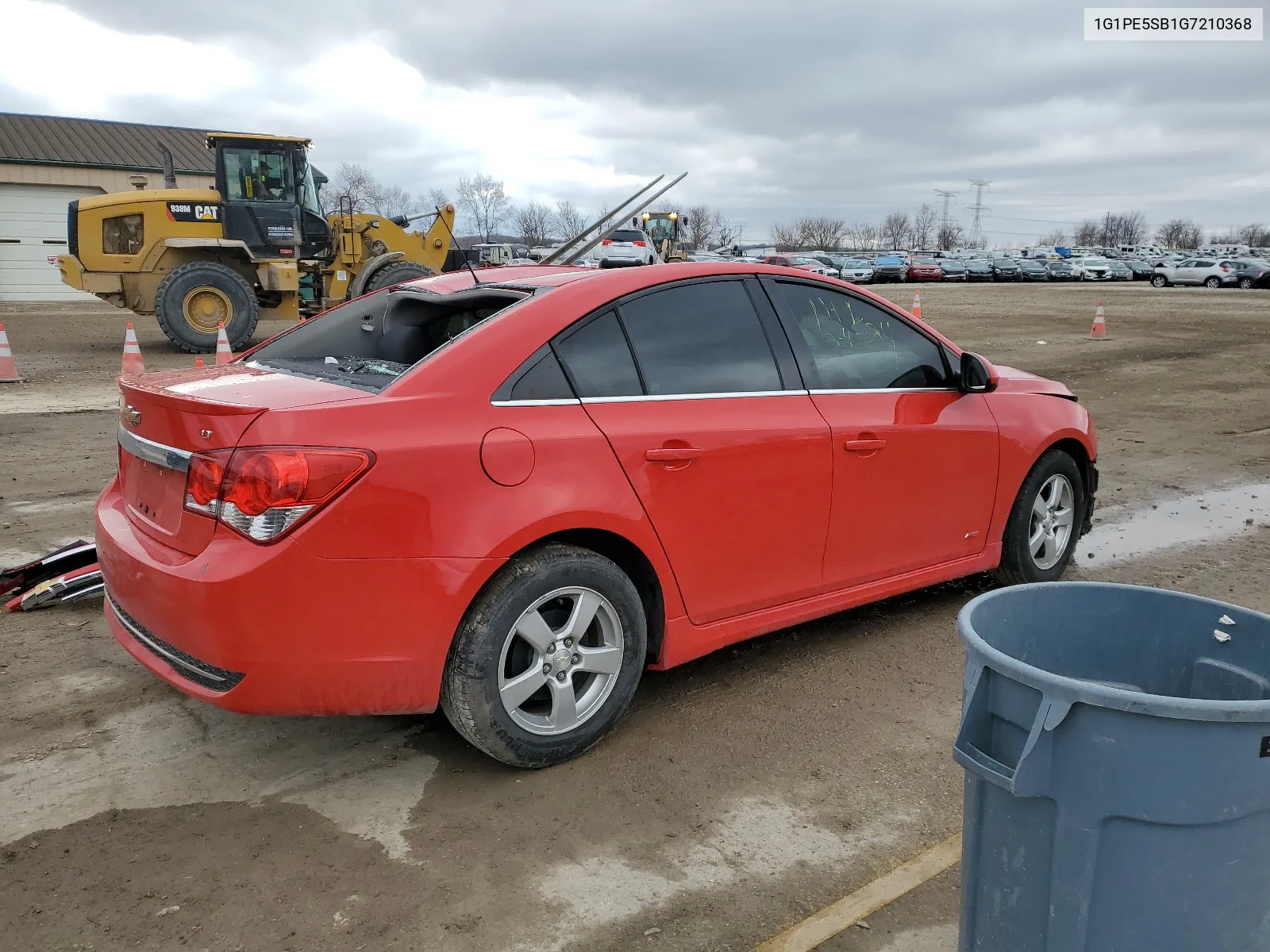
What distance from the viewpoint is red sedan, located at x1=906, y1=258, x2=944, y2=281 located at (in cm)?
4788

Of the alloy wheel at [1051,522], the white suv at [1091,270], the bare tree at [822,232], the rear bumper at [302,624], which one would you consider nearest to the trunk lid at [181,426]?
the rear bumper at [302,624]

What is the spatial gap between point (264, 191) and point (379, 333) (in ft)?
42.4

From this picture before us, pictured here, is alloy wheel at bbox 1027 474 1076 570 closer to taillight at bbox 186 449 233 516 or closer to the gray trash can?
the gray trash can

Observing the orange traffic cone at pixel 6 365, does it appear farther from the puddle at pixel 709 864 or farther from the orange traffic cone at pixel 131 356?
the puddle at pixel 709 864

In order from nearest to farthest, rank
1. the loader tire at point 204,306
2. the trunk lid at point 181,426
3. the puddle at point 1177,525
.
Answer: the trunk lid at point 181,426
the puddle at point 1177,525
the loader tire at point 204,306

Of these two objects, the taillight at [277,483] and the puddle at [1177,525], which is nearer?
the taillight at [277,483]

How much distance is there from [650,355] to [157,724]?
83.5 inches

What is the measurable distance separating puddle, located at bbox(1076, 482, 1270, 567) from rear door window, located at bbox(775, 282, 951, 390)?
197cm

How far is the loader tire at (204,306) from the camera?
46.9 feet

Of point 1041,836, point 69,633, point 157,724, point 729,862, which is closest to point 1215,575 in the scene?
point 729,862

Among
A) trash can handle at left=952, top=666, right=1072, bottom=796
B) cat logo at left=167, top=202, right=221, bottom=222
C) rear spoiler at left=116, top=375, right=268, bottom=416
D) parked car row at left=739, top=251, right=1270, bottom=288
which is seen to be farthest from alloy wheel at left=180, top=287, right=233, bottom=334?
parked car row at left=739, top=251, right=1270, bottom=288

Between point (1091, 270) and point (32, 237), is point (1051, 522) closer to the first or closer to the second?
point (32, 237)

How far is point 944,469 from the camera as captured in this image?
417cm

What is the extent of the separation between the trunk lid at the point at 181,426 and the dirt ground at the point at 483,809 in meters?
0.80
